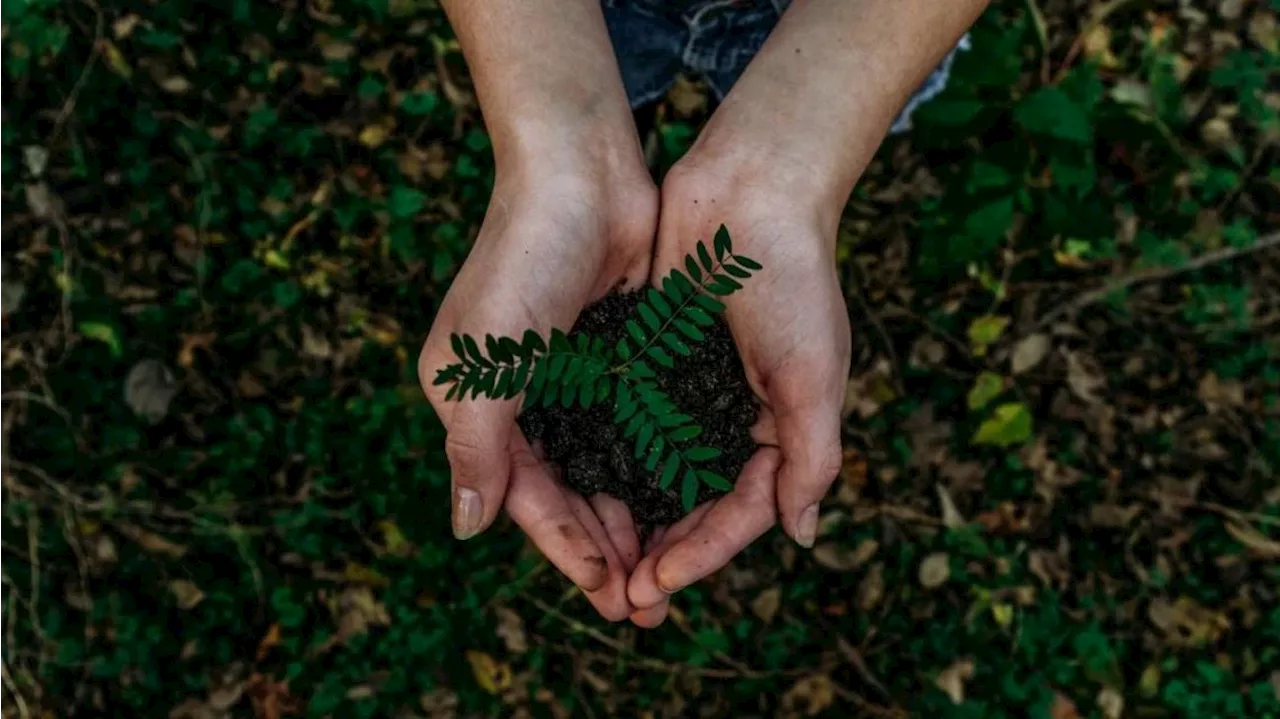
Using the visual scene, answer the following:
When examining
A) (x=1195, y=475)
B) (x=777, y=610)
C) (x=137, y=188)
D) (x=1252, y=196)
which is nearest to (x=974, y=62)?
(x=1252, y=196)

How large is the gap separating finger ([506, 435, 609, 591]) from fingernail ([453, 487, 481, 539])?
0.34 feet

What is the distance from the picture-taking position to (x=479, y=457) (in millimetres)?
2465

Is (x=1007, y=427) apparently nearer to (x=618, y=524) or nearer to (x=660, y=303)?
(x=618, y=524)

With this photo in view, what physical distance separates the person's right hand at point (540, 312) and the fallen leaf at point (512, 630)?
112cm

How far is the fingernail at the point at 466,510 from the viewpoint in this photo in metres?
2.56

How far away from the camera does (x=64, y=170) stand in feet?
13.6

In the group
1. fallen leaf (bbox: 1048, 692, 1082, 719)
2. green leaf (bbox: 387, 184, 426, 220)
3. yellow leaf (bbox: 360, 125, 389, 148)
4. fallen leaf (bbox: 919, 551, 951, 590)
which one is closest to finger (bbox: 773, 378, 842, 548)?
fallen leaf (bbox: 919, 551, 951, 590)

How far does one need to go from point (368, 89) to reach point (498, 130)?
164cm

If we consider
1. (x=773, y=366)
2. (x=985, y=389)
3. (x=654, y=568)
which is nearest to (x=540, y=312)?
(x=773, y=366)

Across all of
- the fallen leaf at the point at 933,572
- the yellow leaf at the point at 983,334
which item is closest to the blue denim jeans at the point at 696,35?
the yellow leaf at the point at 983,334

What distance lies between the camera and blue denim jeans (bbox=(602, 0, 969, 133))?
304 centimetres

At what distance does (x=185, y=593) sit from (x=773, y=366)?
2438 mm

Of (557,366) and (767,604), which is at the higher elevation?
(557,366)

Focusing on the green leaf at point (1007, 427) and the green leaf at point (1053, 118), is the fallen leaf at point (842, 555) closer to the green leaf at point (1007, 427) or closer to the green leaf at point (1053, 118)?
the green leaf at point (1007, 427)
